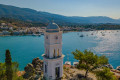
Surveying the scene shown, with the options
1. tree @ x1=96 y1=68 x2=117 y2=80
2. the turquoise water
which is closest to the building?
tree @ x1=96 y1=68 x2=117 y2=80

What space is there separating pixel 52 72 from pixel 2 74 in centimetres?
682

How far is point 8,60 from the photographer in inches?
528

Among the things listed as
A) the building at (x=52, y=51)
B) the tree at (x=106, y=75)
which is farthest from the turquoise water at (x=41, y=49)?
the tree at (x=106, y=75)

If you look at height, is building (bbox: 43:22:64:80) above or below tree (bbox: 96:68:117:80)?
above

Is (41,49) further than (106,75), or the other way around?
(41,49)

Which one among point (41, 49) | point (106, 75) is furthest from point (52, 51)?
point (41, 49)

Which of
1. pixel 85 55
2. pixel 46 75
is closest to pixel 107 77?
pixel 85 55

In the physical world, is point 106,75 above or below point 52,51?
below

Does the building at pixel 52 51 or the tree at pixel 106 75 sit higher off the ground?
the building at pixel 52 51

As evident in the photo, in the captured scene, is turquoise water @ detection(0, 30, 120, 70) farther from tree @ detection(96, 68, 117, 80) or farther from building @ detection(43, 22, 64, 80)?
Answer: tree @ detection(96, 68, 117, 80)

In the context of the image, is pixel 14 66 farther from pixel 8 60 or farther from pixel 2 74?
pixel 8 60

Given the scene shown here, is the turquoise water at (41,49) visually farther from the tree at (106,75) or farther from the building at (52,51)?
the tree at (106,75)

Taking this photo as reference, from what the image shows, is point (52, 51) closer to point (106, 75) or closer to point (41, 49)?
point (106, 75)

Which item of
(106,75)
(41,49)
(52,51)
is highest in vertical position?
(52,51)
